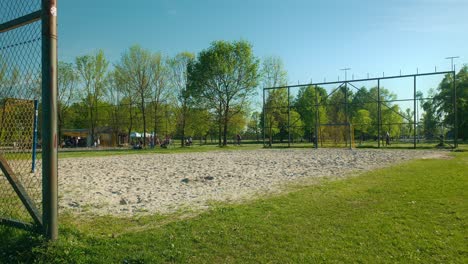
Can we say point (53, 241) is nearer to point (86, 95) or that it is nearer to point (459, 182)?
point (459, 182)

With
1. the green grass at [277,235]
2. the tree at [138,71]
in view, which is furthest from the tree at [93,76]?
the green grass at [277,235]

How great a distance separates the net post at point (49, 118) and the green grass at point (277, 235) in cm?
40

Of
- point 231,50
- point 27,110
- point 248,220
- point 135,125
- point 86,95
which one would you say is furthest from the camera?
point 135,125

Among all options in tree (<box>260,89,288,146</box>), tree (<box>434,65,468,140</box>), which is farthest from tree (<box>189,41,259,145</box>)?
tree (<box>434,65,468,140</box>)

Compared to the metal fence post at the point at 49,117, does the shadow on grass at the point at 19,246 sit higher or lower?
lower

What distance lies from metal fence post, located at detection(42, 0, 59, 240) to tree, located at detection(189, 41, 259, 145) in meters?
36.6

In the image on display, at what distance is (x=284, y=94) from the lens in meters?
45.1

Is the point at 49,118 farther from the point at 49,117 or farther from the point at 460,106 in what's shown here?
the point at 460,106

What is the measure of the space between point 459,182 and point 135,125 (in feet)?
168

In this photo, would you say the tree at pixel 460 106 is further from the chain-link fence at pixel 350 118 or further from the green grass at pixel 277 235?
the green grass at pixel 277 235

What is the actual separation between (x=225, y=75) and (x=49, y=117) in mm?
37669

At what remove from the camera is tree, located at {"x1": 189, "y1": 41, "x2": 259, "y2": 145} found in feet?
135

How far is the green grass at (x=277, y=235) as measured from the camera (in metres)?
3.82

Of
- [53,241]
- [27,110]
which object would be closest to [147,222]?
[53,241]
